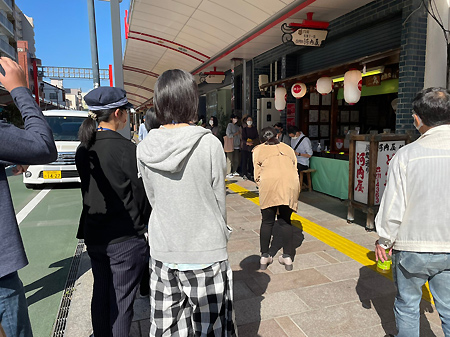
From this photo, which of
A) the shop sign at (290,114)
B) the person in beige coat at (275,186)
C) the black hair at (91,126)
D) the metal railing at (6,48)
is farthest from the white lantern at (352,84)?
the metal railing at (6,48)

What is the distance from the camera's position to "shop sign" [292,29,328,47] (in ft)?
23.9

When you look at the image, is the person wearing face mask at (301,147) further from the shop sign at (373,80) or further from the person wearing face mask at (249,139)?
the shop sign at (373,80)

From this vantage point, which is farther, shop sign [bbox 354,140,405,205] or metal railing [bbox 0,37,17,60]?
metal railing [bbox 0,37,17,60]

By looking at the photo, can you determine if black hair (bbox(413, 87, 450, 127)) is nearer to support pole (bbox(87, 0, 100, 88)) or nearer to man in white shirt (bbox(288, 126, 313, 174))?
man in white shirt (bbox(288, 126, 313, 174))

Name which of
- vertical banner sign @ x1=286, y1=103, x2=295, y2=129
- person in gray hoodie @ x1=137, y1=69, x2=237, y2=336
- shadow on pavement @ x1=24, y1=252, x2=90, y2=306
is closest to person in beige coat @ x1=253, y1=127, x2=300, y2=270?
person in gray hoodie @ x1=137, y1=69, x2=237, y2=336

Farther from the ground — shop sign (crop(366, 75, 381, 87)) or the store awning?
the store awning

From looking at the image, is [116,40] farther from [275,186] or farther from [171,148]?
[171,148]

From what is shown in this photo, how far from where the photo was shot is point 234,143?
10.8 metres

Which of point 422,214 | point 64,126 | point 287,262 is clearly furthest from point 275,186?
point 64,126

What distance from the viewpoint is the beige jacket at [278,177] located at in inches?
152

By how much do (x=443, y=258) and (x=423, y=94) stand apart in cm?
103

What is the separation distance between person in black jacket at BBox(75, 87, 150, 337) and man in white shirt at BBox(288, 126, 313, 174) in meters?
5.89

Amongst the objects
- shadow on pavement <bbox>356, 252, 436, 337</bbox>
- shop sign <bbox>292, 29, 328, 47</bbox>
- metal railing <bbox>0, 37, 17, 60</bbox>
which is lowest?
shadow on pavement <bbox>356, 252, 436, 337</bbox>

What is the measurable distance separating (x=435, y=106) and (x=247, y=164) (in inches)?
323
